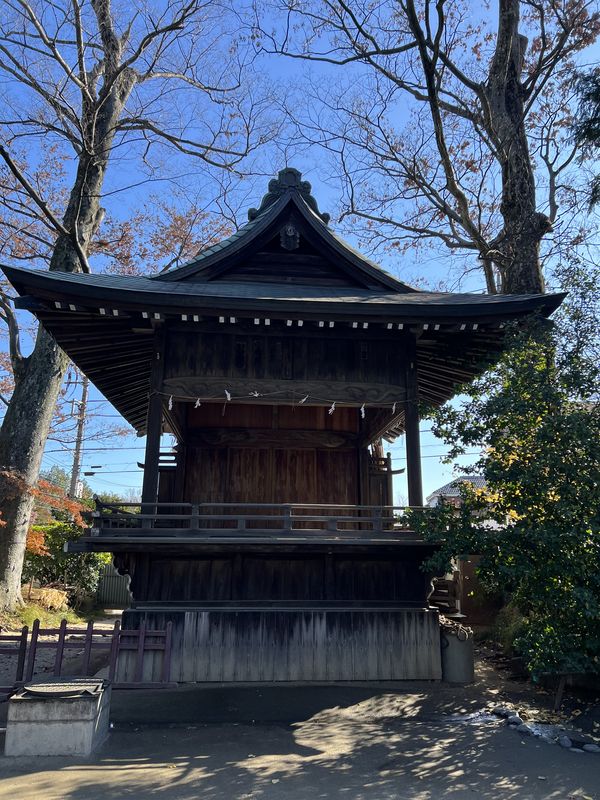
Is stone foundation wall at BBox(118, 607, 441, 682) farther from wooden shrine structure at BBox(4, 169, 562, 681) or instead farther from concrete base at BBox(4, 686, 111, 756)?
concrete base at BBox(4, 686, 111, 756)

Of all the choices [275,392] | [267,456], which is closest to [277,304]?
[275,392]

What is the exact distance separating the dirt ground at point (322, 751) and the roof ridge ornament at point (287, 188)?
390 inches

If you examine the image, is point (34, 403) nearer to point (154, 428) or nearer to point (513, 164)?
point (154, 428)

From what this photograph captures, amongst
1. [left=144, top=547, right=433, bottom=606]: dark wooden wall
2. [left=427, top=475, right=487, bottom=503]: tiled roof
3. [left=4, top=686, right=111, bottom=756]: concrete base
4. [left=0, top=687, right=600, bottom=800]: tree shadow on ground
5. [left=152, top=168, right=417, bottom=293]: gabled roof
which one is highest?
[left=152, top=168, right=417, bottom=293]: gabled roof

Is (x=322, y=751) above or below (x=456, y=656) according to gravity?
below

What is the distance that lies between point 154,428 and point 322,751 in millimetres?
A: 5637

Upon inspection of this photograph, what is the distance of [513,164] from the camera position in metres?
15.6

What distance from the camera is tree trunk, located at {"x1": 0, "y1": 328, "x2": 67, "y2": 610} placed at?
589 inches

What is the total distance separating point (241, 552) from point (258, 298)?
14.2 ft

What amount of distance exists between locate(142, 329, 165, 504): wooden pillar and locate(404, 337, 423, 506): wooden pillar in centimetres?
453

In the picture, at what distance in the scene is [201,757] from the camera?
6.83 meters

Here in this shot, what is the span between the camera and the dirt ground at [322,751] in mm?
5848

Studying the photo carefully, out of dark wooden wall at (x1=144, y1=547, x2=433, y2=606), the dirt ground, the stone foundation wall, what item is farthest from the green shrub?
the stone foundation wall

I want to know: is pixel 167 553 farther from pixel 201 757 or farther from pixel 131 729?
pixel 201 757
